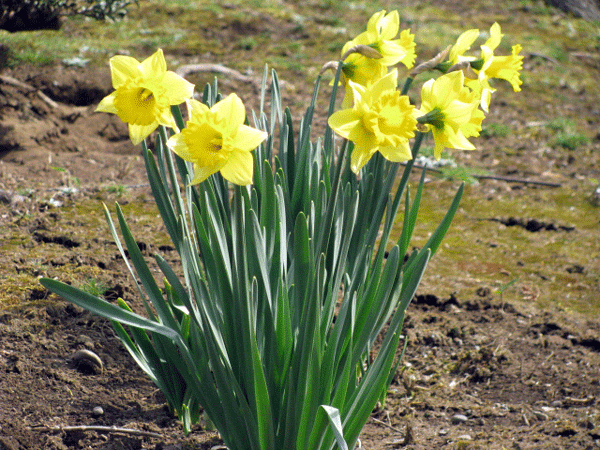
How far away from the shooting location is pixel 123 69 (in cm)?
110

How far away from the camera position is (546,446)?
1.65 m

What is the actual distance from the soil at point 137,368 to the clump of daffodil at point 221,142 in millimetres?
962

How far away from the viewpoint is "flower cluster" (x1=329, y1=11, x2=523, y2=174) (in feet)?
3.45

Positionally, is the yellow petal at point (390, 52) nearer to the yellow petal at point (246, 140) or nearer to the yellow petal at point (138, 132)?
the yellow petal at point (246, 140)

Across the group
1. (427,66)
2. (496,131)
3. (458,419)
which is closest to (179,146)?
(427,66)

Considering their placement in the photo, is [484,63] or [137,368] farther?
[137,368]

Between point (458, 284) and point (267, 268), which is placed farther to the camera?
point (458, 284)

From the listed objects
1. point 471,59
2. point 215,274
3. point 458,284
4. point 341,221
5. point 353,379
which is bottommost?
point 458,284

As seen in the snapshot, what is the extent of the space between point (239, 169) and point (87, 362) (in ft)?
3.67

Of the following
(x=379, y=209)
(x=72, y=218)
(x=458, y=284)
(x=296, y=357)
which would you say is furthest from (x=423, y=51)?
(x=296, y=357)

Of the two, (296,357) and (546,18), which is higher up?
(546,18)

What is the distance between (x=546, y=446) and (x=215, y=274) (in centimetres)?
111

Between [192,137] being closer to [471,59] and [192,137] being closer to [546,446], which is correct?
[471,59]

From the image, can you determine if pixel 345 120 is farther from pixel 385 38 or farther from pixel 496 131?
pixel 496 131
